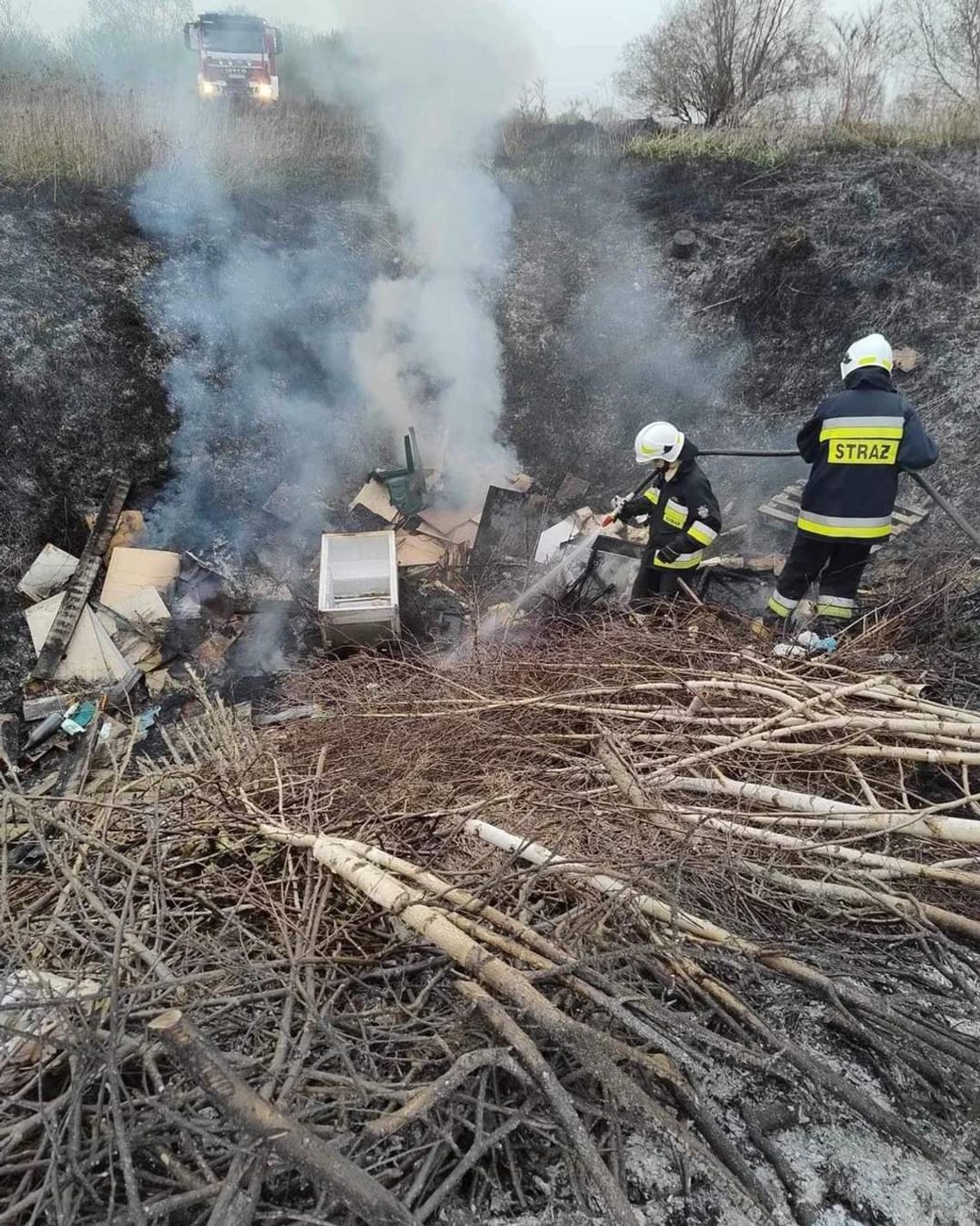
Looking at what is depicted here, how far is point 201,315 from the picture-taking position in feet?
26.4

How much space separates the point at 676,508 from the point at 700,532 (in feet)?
0.87

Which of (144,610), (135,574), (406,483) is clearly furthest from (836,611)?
(135,574)

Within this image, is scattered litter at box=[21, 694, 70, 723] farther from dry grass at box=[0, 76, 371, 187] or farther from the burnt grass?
dry grass at box=[0, 76, 371, 187]

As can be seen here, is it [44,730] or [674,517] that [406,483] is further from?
[44,730]

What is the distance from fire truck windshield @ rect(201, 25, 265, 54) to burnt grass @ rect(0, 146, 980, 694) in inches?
137

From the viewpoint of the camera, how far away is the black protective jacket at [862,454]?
4.27 metres

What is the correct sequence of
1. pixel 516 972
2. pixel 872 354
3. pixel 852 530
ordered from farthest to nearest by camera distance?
1. pixel 852 530
2. pixel 872 354
3. pixel 516 972

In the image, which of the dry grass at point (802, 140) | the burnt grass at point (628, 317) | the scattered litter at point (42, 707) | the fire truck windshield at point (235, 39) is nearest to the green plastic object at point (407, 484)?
the burnt grass at point (628, 317)

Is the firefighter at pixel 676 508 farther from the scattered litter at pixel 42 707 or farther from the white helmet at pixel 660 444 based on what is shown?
the scattered litter at pixel 42 707

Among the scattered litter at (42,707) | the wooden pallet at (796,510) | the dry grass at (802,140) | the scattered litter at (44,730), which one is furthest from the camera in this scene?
the dry grass at (802,140)

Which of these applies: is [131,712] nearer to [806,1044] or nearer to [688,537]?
[688,537]

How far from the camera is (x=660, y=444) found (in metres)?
4.94

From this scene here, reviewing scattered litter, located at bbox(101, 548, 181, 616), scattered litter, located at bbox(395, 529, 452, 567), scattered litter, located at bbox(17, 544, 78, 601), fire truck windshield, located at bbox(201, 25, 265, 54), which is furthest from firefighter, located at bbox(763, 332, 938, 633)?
fire truck windshield, located at bbox(201, 25, 265, 54)

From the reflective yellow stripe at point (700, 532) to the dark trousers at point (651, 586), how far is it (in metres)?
0.34
